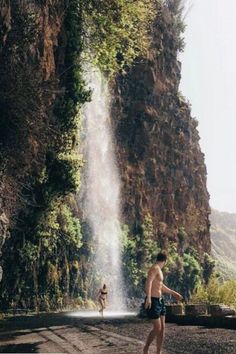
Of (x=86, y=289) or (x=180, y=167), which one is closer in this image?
(x=86, y=289)

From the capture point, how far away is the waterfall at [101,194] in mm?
44344

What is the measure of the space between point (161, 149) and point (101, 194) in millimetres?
15158

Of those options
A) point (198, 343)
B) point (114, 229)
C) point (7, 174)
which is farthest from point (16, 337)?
point (114, 229)

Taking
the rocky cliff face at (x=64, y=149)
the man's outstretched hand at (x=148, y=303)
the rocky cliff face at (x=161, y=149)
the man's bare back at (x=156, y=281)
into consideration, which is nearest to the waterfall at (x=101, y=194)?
the rocky cliff face at (x=64, y=149)

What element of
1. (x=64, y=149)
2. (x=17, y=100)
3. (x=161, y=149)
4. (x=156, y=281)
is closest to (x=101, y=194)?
(x=161, y=149)

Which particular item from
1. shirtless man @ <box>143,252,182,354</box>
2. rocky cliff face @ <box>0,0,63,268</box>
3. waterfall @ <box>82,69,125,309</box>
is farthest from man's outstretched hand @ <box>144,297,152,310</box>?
waterfall @ <box>82,69,125,309</box>

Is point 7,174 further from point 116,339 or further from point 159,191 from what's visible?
point 159,191

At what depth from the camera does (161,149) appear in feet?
201

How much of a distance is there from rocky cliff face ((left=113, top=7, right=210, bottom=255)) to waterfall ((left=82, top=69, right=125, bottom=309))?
3.46 meters

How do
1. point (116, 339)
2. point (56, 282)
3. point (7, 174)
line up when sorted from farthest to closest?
point (56, 282) < point (7, 174) < point (116, 339)

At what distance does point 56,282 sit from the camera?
33.7 metres

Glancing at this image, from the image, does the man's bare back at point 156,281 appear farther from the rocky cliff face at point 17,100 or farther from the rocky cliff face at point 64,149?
the rocky cliff face at point 64,149

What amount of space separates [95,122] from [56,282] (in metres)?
17.8

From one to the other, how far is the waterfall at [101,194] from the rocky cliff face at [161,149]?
3.46 meters
